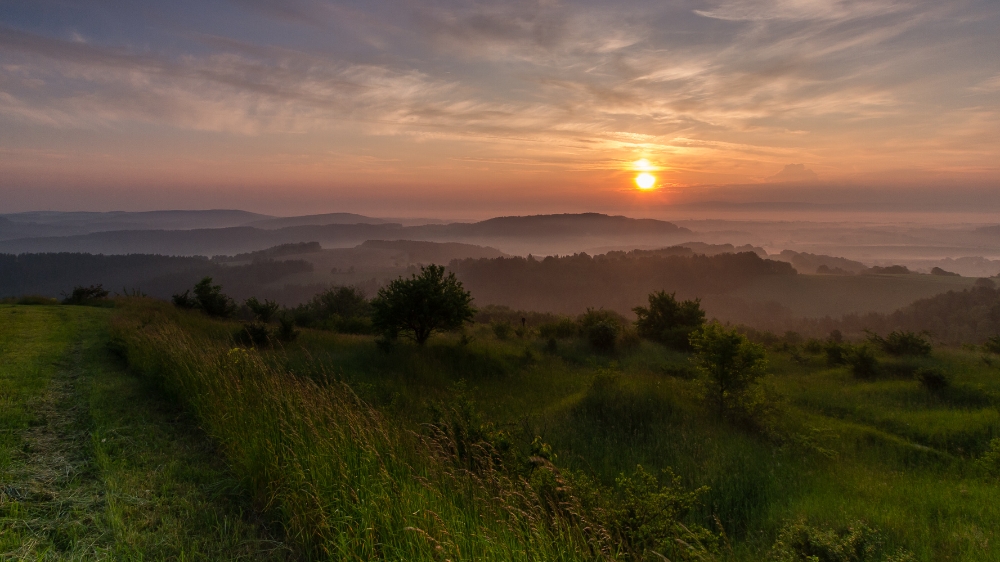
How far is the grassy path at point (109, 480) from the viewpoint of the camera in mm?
4184

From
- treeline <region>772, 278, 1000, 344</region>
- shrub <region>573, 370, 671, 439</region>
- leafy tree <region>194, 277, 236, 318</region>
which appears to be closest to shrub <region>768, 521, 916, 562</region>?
shrub <region>573, 370, 671, 439</region>

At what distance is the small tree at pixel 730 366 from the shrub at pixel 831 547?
6.51 m

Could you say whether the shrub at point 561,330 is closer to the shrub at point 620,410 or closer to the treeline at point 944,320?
the shrub at point 620,410

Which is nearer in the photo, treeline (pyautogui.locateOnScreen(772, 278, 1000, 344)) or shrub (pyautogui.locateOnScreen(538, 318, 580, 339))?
shrub (pyautogui.locateOnScreen(538, 318, 580, 339))

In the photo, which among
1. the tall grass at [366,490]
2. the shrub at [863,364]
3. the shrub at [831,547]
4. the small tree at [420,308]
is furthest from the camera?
the shrub at [863,364]

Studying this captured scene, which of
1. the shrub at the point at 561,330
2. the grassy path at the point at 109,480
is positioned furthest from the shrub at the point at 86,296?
the shrub at the point at 561,330

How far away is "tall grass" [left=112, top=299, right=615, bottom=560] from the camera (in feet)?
12.2

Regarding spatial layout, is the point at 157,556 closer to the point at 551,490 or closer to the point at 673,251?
the point at 551,490

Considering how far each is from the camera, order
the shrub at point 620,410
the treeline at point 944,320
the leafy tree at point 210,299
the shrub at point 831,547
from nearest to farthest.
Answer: the shrub at point 831,547
the shrub at point 620,410
the leafy tree at point 210,299
the treeline at point 944,320

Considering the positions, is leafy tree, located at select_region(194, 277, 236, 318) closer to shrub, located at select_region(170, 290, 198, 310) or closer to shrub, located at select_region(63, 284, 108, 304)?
shrub, located at select_region(170, 290, 198, 310)

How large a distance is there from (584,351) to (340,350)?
10970mm

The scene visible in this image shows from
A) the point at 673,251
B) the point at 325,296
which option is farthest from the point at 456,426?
the point at 673,251

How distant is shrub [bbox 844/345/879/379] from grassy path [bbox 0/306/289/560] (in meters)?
20.7

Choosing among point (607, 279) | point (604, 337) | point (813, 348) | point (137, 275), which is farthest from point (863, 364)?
point (137, 275)
